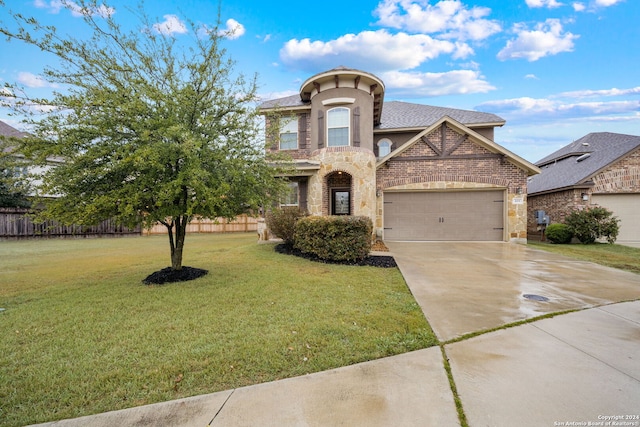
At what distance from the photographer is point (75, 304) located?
16.1 ft

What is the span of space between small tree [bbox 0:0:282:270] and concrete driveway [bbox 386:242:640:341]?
4.10m

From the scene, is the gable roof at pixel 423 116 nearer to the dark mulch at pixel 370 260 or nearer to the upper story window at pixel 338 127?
the upper story window at pixel 338 127

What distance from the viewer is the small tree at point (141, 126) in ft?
16.4

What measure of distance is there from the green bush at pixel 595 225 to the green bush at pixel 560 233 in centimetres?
26

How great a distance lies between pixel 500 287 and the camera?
223 inches

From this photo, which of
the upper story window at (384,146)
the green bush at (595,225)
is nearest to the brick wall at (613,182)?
the green bush at (595,225)

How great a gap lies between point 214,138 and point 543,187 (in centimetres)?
1947

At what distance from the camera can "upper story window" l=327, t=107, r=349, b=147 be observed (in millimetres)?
12539

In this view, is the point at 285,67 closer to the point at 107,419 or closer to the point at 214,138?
the point at 214,138

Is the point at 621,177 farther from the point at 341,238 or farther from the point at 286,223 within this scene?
the point at 286,223

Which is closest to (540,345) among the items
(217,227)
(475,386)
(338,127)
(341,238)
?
(475,386)

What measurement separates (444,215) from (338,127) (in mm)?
6510

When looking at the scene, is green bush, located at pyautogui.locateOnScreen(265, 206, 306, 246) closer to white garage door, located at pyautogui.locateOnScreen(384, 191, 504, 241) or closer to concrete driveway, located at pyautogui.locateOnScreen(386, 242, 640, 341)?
concrete driveway, located at pyautogui.locateOnScreen(386, 242, 640, 341)

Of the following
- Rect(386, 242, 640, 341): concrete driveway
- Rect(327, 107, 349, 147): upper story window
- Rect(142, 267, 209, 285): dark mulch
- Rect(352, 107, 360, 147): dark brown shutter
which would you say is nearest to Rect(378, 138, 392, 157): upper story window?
Rect(352, 107, 360, 147): dark brown shutter
